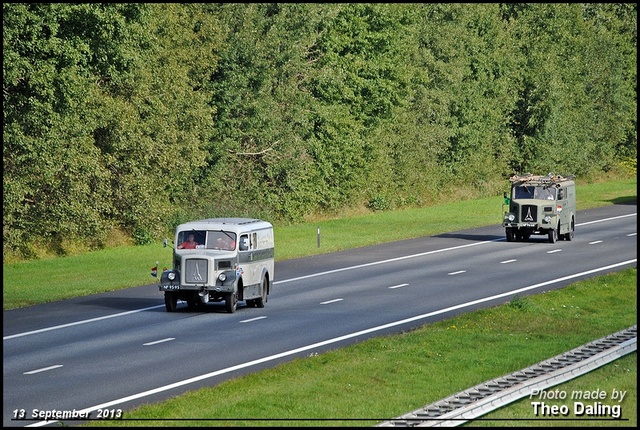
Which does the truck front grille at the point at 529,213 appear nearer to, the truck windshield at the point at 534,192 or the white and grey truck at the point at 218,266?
the truck windshield at the point at 534,192

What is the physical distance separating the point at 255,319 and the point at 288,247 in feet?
72.4

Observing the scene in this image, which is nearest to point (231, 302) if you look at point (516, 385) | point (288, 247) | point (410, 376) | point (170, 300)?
point (170, 300)

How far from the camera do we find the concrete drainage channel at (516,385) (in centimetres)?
1605

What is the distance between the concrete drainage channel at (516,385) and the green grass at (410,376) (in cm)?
21

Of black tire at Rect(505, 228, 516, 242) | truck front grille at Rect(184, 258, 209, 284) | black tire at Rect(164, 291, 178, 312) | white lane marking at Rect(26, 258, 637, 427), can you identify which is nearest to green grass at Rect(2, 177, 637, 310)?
black tire at Rect(164, 291, 178, 312)

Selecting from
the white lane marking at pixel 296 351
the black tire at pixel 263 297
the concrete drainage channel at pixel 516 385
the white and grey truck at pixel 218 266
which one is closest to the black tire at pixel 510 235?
the white lane marking at pixel 296 351

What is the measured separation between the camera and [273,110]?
63.1 m

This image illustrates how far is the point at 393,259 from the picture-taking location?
4766 cm

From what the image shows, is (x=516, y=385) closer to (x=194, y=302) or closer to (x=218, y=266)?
(x=218, y=266)

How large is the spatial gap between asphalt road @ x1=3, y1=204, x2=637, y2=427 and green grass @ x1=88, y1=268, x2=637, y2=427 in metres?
1.19

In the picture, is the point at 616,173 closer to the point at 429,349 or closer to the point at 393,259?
the point at 393,259

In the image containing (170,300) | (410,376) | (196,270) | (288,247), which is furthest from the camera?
(288,247)

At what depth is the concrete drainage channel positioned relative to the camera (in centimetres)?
1605

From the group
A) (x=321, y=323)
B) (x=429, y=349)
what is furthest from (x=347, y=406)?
(x=321, y=323)
